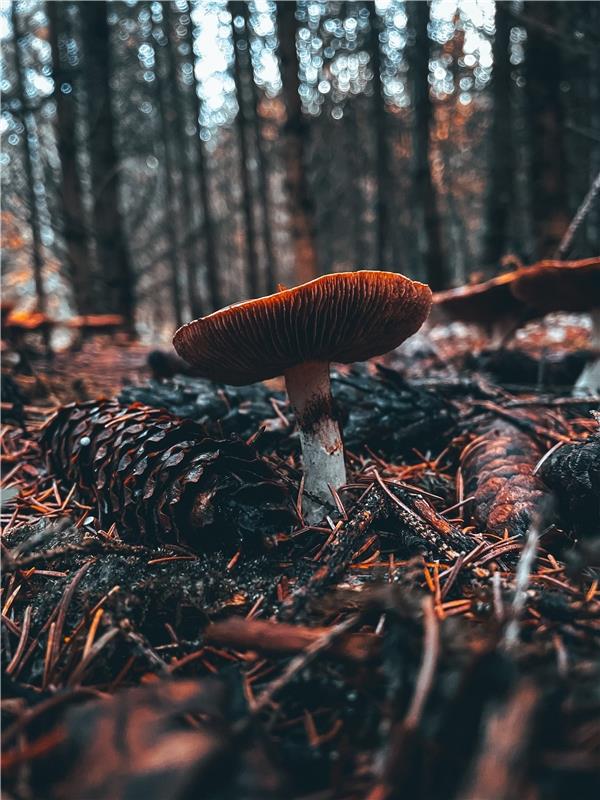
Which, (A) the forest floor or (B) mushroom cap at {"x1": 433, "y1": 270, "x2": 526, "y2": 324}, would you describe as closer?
(A) the forest floor

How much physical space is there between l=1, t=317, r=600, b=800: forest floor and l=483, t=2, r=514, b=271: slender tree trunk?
748cm

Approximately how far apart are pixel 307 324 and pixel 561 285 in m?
1.77

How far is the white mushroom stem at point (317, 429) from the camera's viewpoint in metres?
1.58

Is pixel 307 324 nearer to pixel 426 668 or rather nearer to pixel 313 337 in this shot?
pixel 313 337

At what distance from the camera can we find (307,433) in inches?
63.6

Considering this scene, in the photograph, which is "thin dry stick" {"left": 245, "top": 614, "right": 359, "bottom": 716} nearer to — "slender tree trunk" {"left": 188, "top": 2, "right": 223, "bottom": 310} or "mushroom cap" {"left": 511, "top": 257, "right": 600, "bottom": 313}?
"mushroom cap" {"left": 511, "top": 257, "right": 600, "bottom": 313}

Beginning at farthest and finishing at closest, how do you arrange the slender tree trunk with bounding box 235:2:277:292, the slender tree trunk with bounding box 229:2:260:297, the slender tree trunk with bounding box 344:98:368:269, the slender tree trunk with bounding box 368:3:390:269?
the slender tree trunk with bounding box 344:98:368:269 < the slender tree trunk with bounding box 235:2:277:292 < the slender tree trunk with bounding box 229:2:260:297 < the slender tree trunk with bounding box 368:3:390:269

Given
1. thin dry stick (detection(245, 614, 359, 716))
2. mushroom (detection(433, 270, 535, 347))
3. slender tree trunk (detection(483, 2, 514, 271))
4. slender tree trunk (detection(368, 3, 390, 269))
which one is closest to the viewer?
thin dry stick (detection(245, 614, 359, 716))

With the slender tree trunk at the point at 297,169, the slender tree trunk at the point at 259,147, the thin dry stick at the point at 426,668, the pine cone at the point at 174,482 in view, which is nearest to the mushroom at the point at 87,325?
the slender tree trunk at the point at 297,169

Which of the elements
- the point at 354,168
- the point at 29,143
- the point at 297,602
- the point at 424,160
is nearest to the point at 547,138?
the point at 424,160

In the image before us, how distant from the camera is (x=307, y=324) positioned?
142cm

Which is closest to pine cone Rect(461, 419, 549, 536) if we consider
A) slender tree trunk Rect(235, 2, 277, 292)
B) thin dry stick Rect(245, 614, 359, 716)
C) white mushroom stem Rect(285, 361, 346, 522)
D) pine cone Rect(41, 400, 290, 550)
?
white mushroom stem Rect(285, 361, 346, 522)

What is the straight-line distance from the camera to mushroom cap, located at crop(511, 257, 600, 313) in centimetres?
235

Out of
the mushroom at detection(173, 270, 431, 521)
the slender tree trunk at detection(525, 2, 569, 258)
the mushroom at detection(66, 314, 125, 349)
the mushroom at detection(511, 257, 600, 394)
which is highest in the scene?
the slender tree trunk at detection(525, 2, 569, 258)
